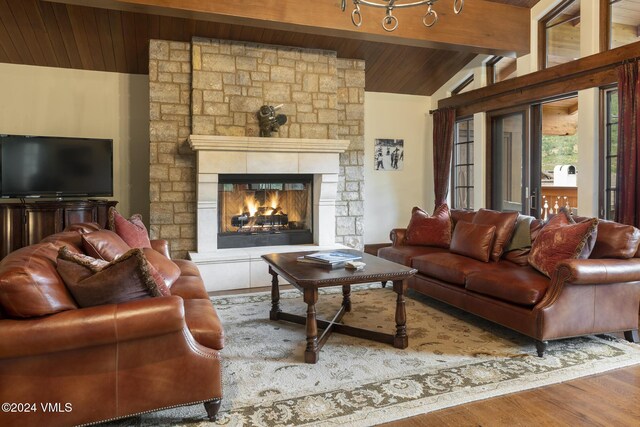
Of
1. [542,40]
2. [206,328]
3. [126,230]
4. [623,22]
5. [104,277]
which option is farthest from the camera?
[542,40]

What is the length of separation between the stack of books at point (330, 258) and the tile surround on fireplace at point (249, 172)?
1.64 m

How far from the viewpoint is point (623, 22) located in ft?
14.6

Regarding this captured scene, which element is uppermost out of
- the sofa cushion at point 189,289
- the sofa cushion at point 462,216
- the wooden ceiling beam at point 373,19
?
the wooden ceiling beam at point 373,19

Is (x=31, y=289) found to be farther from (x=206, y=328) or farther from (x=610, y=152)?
(x=610, y=152)

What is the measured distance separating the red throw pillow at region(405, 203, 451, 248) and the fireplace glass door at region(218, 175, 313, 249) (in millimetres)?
1486

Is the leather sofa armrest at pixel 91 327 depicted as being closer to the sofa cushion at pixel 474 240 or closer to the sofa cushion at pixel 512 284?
the sofa cushion at pixel 512 284

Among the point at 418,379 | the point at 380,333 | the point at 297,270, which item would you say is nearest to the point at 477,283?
the point at 380,333

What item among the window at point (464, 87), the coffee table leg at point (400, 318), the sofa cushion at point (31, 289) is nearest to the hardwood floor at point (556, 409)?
the coffee table leg at point (400, 318)

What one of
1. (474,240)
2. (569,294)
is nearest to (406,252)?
(474,240)

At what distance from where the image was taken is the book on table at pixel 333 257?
3.28 m

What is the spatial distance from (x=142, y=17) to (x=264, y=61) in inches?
58.0

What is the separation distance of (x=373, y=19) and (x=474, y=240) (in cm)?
273

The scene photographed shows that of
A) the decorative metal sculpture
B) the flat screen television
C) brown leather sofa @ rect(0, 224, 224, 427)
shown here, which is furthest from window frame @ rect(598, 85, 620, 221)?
the flat screen television

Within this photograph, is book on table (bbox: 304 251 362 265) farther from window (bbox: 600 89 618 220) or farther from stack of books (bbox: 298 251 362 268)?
window (bbox: 600 89 618 220)
